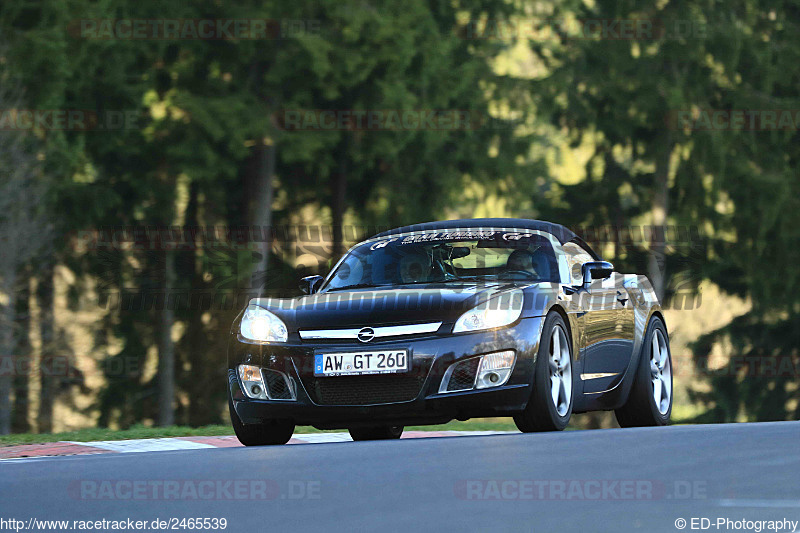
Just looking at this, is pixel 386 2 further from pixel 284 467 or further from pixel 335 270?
Result: pixel 284 467

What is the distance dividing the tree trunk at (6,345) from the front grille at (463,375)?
1734 centimetres

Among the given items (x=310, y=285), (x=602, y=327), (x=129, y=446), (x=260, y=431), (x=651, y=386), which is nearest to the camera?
(x=260, y=431)

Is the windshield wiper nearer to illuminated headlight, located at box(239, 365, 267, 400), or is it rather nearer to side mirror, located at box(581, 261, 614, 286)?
illuminated headlight, located at box(239, 365, 267, 400)

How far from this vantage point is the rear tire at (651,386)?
1146 cm

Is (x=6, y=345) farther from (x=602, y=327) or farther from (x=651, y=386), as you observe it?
(x=602, y=327)

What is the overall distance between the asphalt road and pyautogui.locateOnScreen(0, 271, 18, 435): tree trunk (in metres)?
17.6

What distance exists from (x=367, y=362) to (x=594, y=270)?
86.7 inches

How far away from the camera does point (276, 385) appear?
967cm

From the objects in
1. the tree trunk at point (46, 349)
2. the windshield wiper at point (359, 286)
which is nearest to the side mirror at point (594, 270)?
the windshield wiper at point (359, 286)

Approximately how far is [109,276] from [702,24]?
13.3 metres

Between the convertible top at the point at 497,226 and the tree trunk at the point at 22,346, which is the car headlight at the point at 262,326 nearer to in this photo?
the convertible top at the point at 497,226

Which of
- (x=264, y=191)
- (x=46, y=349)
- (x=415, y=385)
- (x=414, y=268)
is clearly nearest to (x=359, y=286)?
(x=414, y=268)

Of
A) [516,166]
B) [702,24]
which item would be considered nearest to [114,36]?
[516,166]

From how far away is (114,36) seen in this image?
2609 cm
